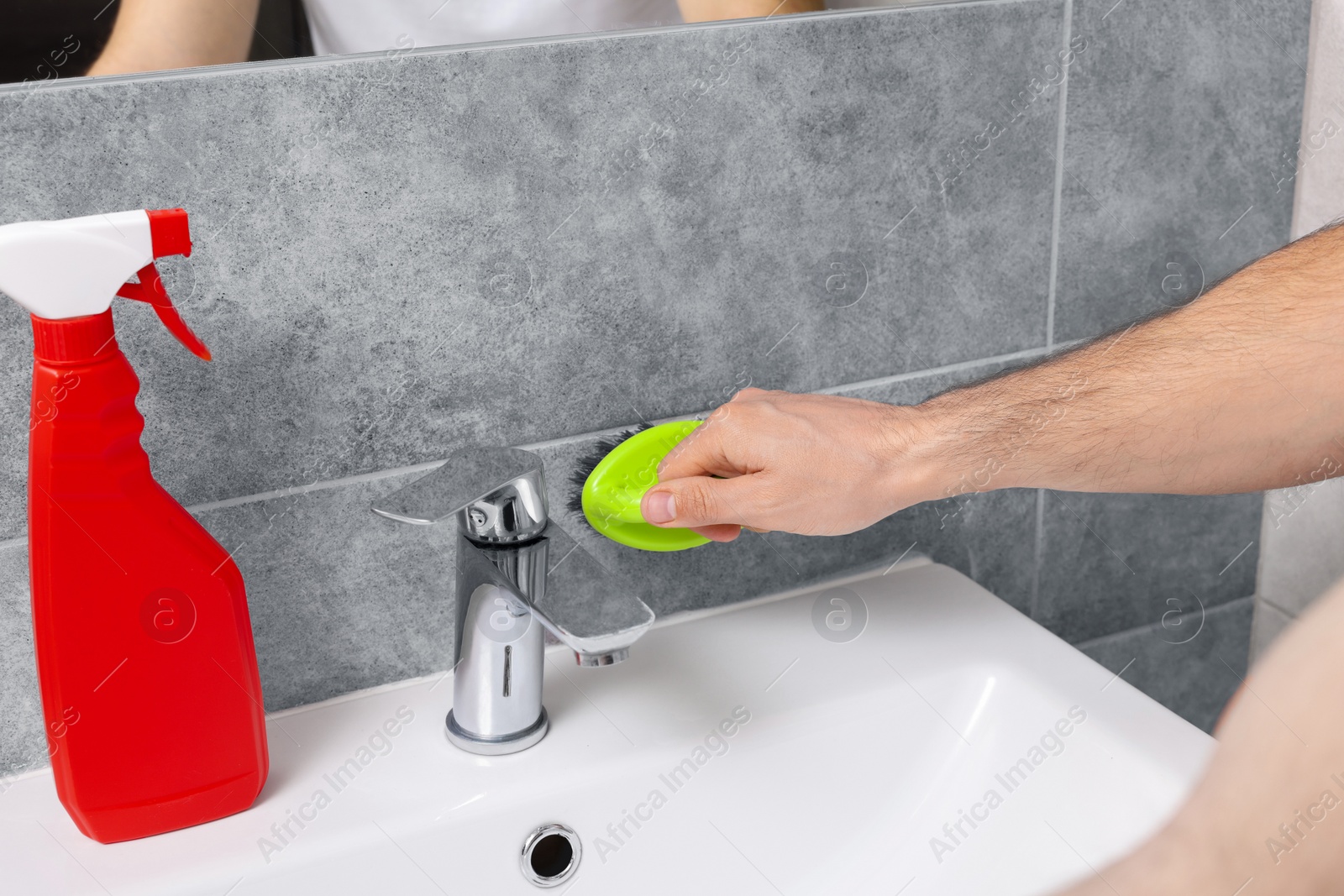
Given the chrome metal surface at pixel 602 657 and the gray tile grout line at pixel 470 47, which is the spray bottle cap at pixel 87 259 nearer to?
the gray tile grout line at pixel 470 47

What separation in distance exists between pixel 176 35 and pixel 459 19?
0.41 ft

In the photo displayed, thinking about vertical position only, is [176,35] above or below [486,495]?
above

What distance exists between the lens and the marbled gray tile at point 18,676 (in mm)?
519

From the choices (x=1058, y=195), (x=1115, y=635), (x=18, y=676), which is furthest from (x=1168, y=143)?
(x=18, y=676)

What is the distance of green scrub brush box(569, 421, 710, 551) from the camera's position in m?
0.57

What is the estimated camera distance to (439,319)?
1.83 ft

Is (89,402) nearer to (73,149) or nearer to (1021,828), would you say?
(73,149)

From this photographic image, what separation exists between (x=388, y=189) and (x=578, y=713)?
28 centimetres

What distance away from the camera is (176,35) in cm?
48

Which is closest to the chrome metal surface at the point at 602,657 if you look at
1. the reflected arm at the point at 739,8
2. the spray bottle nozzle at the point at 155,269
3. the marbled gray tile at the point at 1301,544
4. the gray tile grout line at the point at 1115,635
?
the spray bottle nozzle at the point at 155,269

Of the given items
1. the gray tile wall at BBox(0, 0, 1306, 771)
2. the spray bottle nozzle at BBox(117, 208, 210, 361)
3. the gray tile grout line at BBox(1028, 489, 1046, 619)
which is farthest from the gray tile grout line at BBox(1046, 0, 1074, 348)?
the spray bottle nozzle at BBox(117, 208, 210, 361)

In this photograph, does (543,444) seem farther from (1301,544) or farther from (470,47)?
(1301,544)

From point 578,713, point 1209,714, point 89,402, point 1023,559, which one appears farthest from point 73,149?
point 1209,714

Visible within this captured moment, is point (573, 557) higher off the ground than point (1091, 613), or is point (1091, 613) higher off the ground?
point (573, 557)
